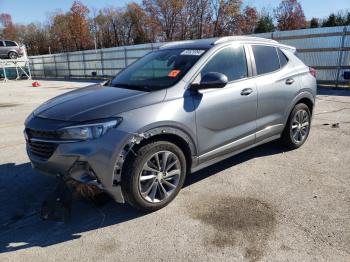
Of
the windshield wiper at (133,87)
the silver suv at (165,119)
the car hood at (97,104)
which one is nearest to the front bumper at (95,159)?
the silver suv at (165,119)

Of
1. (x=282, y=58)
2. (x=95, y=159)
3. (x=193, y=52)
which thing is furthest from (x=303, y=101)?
(x=95, y=159)

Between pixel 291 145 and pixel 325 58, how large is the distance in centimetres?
958

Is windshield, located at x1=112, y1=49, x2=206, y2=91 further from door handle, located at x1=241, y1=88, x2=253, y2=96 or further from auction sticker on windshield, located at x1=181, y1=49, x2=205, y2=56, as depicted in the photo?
door handle, located at x1=241, y1=88, x2=253, y2=96

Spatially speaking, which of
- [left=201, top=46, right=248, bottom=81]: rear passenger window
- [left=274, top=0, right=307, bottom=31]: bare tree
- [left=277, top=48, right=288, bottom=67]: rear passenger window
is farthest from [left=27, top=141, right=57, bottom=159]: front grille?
[left=274, top=0, right=307, bottom=31]: bare tree

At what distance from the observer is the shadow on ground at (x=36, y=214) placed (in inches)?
122

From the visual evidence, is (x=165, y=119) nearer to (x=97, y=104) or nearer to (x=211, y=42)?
(x=97, y=104)

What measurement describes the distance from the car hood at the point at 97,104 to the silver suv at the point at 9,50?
104 feet

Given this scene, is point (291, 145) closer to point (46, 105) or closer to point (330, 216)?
point (330, 216)

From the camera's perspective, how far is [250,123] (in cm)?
427

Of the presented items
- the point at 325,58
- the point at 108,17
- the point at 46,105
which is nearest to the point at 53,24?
the point at 108,17

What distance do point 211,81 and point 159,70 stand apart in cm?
76

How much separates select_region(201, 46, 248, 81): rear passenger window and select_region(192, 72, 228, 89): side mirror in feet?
0.67

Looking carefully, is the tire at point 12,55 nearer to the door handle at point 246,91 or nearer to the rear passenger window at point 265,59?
the rear passenger window at point 265,59

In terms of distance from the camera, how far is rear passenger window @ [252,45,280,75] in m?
4.44
